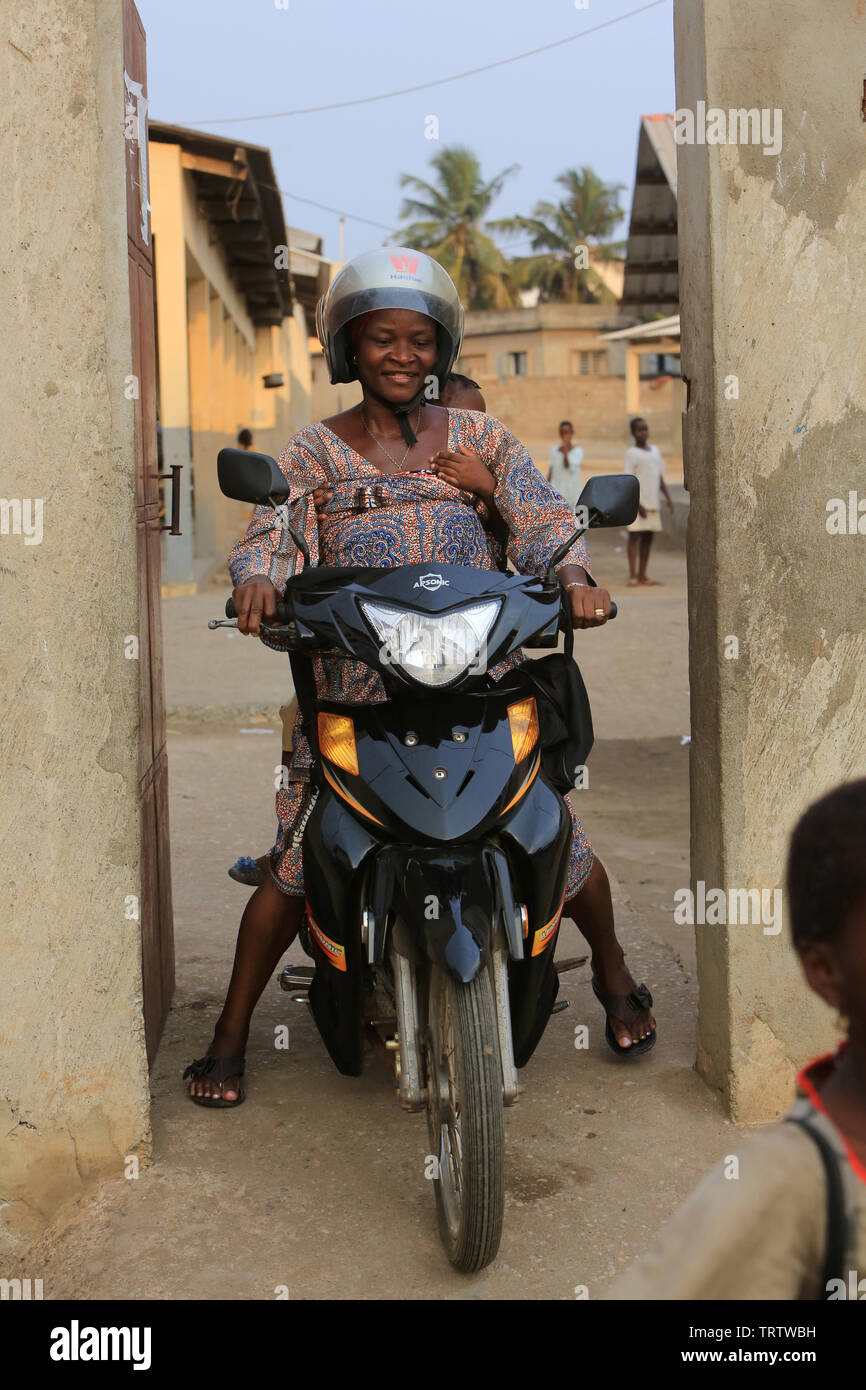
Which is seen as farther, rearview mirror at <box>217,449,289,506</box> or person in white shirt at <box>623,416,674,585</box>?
person in white shirt at <box>623,416,674,585</box>

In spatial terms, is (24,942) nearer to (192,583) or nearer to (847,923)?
(847,923)

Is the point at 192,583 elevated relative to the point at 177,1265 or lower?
elevated

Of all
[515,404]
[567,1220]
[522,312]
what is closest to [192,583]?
[567,1220]

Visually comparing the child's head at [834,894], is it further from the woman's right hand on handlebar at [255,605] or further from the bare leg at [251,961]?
the bare leg at [251,961]

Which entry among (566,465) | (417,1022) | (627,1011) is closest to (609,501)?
(417,1022)

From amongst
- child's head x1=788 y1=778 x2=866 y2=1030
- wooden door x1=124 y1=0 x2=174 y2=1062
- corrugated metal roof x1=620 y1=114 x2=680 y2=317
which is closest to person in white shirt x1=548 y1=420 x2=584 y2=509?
corrugated metal roof x1=620 y1=114 x2=680 y2=317

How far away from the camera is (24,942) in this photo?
3025 mm

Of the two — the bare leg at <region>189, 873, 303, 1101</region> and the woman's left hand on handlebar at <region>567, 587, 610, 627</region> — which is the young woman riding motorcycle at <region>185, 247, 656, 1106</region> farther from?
the woman's left hand on handlebar at <region>567, 587, 610, 627</region>

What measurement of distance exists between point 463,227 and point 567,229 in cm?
499

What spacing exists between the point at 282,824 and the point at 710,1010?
3.75 ft

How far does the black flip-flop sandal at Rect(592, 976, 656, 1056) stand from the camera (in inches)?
148

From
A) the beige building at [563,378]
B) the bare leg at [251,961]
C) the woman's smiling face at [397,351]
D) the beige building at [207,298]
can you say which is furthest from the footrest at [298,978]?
the beige building at [563,378]

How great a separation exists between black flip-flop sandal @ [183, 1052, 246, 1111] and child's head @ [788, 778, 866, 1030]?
7.85 feet
